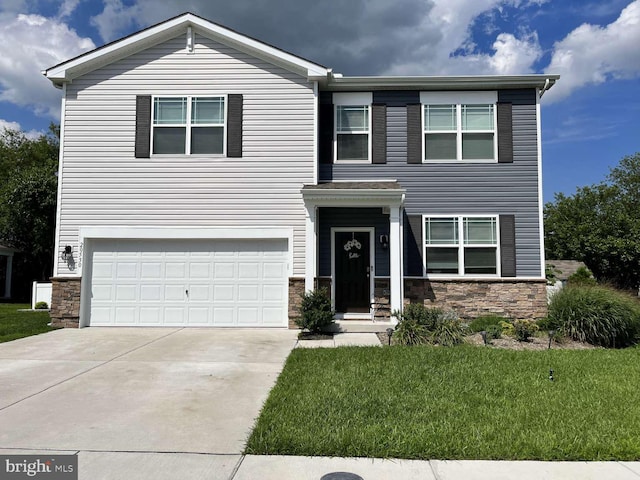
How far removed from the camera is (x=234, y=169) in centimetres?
1077

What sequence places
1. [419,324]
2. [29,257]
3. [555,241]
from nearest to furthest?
[419,324], [29,257], [555,241]

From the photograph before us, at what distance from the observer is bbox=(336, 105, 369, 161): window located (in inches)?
448

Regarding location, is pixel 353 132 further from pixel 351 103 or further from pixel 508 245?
pixel 508 245

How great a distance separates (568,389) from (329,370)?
9.68ft

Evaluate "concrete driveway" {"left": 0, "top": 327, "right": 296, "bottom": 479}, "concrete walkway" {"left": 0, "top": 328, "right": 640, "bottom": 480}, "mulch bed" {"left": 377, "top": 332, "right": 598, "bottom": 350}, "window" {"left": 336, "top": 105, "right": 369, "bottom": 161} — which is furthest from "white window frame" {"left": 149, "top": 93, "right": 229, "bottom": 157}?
"mulch bed" {"left": 377, "top": 332, "right": 598, "bottom": 350}

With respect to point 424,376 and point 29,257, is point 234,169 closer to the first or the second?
point 424,376

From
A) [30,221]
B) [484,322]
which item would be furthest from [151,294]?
[30,221]

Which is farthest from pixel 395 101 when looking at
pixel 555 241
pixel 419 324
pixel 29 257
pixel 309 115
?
pixel 555 241

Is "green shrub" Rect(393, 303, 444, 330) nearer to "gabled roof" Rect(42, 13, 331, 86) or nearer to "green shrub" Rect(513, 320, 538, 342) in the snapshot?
"green shrub" Rect(513, 320, 538, 342)

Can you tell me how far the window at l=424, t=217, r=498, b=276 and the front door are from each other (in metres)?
1.53

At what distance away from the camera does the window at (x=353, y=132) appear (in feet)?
37.3

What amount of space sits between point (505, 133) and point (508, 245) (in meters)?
2.79

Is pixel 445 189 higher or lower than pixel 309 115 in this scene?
lower

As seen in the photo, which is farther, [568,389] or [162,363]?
[162,363]
